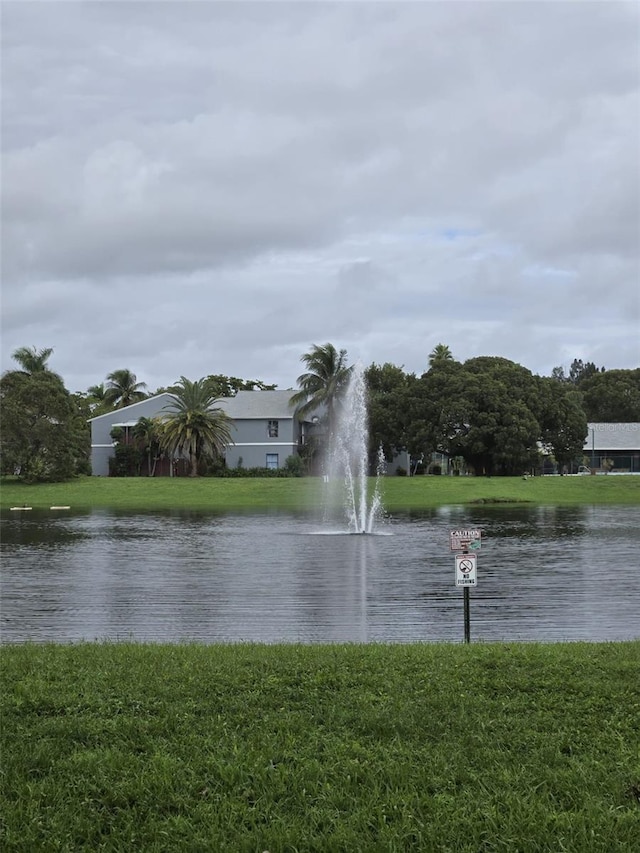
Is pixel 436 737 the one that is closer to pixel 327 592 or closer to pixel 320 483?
pixel 327 592

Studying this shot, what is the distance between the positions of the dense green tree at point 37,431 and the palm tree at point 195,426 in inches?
280

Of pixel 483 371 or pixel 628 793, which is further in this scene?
pixel 483 371

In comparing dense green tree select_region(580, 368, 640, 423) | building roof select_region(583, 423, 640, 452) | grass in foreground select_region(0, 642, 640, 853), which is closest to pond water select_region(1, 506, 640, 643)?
grass in foreground select_region(0, 642, 640, 853)

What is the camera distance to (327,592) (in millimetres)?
17047

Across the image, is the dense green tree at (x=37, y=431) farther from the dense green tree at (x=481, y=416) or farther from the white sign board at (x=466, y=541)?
the white sign board at (x=466, y=541)

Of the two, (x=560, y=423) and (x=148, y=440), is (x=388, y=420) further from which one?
(x=148, y=440)

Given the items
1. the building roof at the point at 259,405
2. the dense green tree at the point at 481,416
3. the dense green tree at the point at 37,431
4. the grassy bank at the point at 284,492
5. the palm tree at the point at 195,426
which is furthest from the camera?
the building roof at the point at 259,405

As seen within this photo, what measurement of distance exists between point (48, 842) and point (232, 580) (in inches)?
567

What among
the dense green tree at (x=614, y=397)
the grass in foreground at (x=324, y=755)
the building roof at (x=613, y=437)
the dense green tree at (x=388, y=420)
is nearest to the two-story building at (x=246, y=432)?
the dense green tree at (x=388, y=420)

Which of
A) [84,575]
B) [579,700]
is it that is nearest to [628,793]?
[579,700]

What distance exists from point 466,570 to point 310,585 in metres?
7.56

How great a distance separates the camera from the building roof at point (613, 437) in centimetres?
8912

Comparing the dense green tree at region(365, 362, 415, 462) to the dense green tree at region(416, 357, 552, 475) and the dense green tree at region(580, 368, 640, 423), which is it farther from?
the dense green tree at region(580, 368, 640, 423)

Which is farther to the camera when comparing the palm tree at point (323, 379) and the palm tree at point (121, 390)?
the palm tree at point (121, 390)
